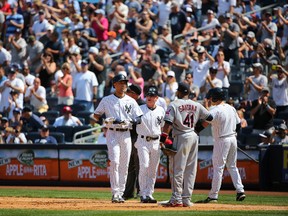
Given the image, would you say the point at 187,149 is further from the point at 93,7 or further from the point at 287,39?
the point at 93,7

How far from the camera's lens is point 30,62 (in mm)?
27484

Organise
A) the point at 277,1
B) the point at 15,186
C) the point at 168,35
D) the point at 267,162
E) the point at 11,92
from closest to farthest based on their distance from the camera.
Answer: the point at 267,162 → the point at 15,186 → the point at 11,92 → the point at 168,35 → the point at 277,1

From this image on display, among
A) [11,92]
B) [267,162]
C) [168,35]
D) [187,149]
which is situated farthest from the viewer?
[168,35]

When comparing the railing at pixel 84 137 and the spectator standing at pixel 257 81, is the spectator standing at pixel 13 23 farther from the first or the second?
the spectator standing at pixel 257 81

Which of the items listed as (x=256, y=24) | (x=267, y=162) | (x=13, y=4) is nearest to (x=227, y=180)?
(x=267, y=162)

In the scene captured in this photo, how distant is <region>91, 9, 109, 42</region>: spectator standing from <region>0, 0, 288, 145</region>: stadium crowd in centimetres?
3

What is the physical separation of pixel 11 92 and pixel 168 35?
5.07 metres

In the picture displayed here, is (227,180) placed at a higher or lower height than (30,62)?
lower

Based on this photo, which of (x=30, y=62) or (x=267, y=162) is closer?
(x=267, y=162)

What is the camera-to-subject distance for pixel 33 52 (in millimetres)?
27312

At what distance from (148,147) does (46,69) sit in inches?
447

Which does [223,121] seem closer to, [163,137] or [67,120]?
[163,137]

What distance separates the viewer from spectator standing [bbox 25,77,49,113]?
994 inches

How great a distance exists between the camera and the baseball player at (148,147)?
15875 mm
